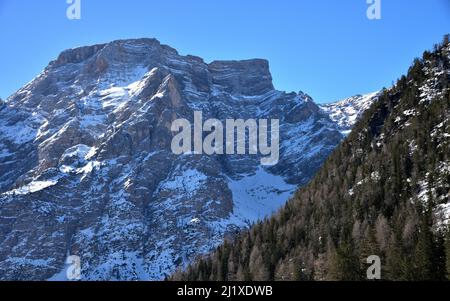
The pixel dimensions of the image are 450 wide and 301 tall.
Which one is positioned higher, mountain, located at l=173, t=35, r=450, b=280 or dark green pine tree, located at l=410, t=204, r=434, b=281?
mountain, located at l=173, t=35, r=450, b=280

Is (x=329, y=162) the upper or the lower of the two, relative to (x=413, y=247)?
upper

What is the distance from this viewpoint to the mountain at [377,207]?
81.5 m

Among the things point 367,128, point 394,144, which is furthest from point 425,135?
point 367,128

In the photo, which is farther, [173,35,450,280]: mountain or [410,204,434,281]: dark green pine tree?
[173,35,450,280]: mountain

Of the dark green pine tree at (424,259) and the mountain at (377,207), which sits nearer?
the dark green pine tree at (424,259)

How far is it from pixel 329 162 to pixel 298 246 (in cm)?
3961

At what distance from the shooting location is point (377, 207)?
396 ft

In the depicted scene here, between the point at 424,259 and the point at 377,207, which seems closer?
the point at 424,259

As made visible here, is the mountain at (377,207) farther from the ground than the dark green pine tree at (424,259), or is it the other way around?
the mountain at (377,207)

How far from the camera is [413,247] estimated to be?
86750mm

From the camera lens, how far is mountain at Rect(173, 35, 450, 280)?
81.5 meters
